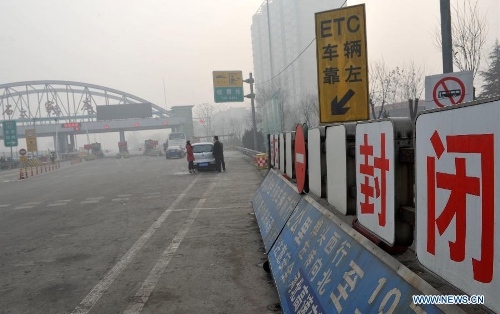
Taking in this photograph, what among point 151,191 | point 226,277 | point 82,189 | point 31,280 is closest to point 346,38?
point 226,277

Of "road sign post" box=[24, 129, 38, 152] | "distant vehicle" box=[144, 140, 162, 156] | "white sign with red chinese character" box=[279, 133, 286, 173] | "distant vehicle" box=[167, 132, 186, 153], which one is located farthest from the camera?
"distant vehicle" box=[144, 140, 162, 156]

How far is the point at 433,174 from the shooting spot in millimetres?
1991

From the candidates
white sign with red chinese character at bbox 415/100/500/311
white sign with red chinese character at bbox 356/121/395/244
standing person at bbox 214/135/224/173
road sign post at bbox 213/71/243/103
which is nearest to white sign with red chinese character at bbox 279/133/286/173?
white sign with red chinese character at bbox 356/121/395/244

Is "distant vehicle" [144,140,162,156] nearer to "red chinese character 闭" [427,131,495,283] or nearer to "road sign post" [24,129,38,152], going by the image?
"road sign post" [24,129,38,152]

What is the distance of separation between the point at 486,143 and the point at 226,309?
131 inches

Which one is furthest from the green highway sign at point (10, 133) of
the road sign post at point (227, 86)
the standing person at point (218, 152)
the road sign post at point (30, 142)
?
the standing person at point (218, 152)

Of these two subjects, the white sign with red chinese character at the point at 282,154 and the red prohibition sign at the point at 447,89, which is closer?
the white sign with red chinese character at the point at 282,154

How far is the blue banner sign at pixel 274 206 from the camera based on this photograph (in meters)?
5.18

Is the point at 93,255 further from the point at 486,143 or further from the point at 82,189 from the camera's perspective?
the point at 82,189

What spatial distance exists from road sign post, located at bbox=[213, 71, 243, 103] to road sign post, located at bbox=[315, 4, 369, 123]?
25.1m

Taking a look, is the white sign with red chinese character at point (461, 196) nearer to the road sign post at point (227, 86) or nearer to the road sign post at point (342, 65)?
the road sign post at point (342, 65)

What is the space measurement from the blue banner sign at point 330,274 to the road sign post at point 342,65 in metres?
3.61

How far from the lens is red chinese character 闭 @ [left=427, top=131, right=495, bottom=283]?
160 cm

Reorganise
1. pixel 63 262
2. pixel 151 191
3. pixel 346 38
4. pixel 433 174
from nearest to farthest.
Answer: pixel 433 174
pixel 63 262
pixel 346 38
pixel 151 191
